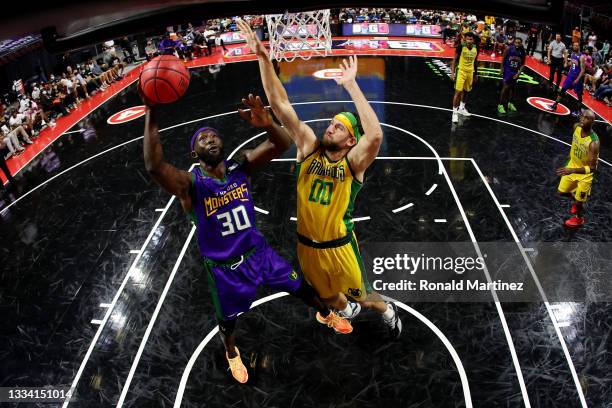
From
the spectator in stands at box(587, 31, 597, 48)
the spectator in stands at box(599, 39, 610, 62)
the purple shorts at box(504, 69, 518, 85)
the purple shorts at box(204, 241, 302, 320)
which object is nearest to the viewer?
the purple shorts at box(204, 241, 302, 320)

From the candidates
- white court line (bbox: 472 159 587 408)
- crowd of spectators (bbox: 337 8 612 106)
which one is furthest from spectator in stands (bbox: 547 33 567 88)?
white court line (bbox: 472 159 587 408)

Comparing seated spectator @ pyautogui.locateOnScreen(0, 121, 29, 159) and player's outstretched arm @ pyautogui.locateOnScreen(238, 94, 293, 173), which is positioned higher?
player's outstretched arm @ pyautogui.locateOnScreen(238, 94, 293, 173)

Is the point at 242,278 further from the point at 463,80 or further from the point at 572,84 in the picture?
the point at 572,84

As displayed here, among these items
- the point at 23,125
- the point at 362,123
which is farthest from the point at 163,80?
the point at 23,125

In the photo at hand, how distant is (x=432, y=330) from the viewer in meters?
5.26

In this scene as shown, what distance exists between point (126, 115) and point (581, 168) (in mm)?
11464

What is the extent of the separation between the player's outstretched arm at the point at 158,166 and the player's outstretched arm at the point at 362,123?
152 centimetres

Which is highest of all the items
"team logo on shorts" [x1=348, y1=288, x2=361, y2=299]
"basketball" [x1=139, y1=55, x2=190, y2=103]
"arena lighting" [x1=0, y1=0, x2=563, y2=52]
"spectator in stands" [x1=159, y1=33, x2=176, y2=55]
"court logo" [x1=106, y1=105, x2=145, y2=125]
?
"arena lighting" [x1=0, y1=0, x2=563, y2=52]

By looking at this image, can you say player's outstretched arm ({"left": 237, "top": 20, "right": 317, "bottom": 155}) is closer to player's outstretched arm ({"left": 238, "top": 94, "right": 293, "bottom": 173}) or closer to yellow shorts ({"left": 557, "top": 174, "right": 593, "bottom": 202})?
player's outstretched arm ({"left": 238, "top": 94, "right": 293, "bottom": 173})

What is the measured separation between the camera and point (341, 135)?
3982mm

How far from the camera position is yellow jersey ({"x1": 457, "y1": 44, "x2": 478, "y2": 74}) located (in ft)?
33.4

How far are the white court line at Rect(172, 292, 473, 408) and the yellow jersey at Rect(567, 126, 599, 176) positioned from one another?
3550 millimetres

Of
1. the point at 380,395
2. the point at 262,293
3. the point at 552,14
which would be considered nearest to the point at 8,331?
the point at 262,293

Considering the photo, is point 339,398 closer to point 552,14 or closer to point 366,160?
point 366,160
